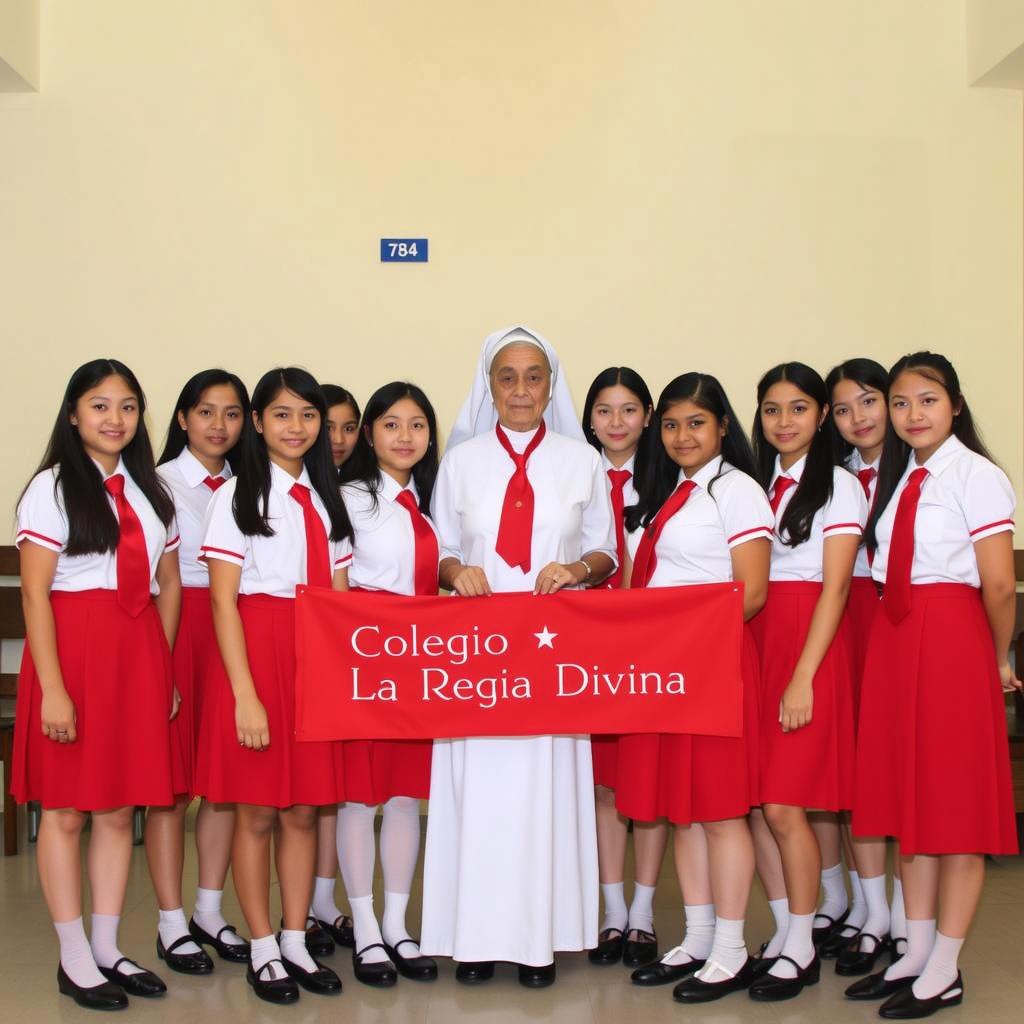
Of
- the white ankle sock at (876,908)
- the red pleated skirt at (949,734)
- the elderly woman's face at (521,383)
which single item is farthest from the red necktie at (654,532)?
the white ankle sock at (876,908)

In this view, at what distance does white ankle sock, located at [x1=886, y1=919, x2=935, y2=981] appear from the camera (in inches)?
118

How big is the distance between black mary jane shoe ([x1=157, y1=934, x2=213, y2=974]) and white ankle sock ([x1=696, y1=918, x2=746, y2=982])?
1460mm

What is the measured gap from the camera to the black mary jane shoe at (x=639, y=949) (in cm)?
330

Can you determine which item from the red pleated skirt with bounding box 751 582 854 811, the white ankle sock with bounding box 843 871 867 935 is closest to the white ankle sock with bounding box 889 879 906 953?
the white ankle sock with bounding box 843 871 867 935

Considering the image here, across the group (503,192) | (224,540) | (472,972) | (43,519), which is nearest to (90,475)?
(43,519)

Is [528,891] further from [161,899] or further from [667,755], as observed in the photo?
[161,899]

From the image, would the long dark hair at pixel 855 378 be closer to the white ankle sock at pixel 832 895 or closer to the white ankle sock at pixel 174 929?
the white ankle sock at pixel 832 895

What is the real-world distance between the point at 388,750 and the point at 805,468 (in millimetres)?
1510

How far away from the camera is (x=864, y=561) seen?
11.0 ft

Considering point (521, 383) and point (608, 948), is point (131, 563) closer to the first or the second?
point (521, 383)

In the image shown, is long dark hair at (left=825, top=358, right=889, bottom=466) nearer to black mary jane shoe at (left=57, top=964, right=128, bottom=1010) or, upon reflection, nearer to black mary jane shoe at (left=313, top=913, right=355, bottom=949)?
black mary jane shoe at (left=313, top=913, right=355, bottom=949)

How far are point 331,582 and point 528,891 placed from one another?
3.44ft

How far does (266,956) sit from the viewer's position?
3039mm

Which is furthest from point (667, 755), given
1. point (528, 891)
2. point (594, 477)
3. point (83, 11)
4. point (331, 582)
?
point (83, 11)
